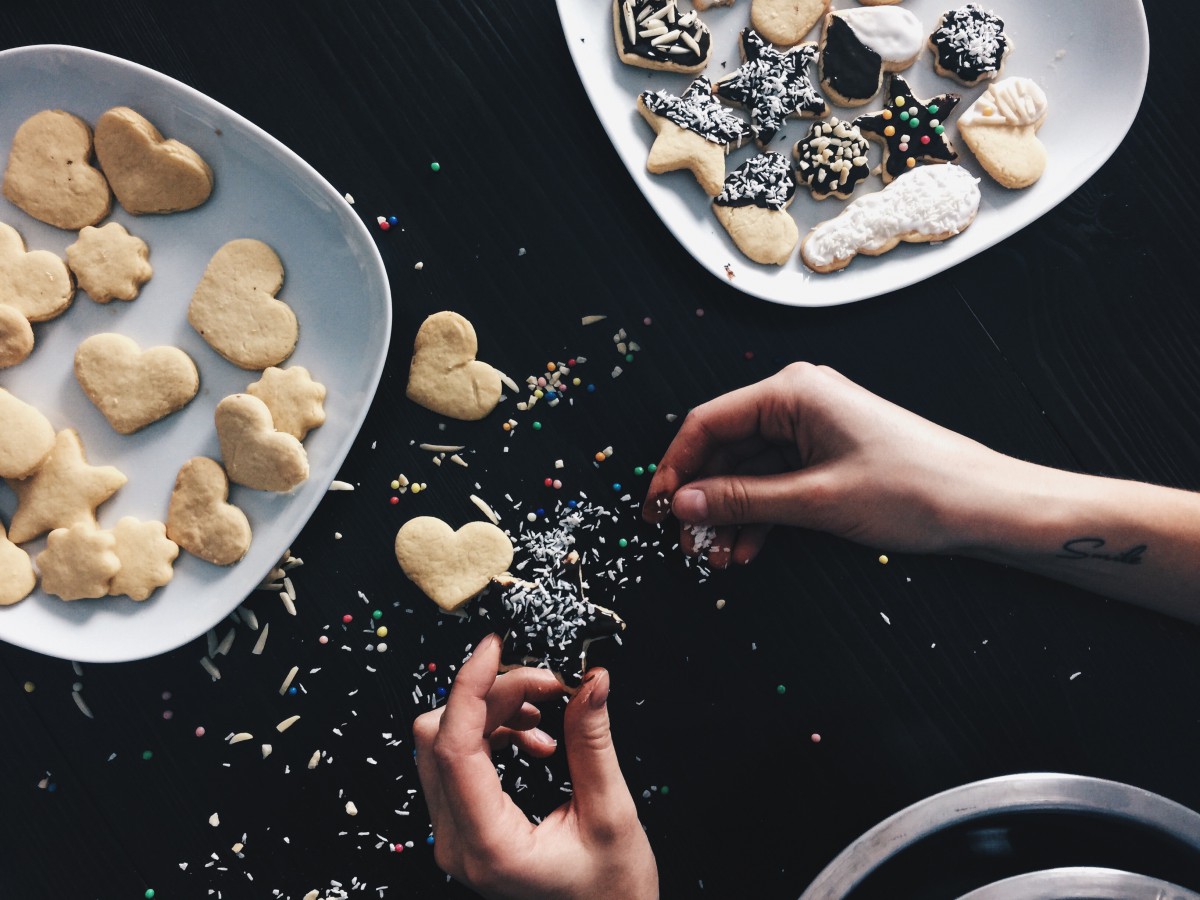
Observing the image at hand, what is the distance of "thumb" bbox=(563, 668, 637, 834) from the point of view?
1.10m

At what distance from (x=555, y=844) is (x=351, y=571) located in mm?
519

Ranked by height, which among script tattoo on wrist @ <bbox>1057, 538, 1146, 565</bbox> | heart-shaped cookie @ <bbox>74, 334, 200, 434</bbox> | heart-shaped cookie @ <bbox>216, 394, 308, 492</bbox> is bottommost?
script tattoo on wrist @ <bbox>1057, 538, 1146, 565</bbox>

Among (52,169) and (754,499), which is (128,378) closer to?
(52,169)

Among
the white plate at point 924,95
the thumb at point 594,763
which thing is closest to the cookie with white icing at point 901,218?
the white plate at point 924,95

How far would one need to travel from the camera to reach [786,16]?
1.21m

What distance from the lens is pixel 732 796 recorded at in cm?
125

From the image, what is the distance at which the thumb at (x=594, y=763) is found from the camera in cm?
110

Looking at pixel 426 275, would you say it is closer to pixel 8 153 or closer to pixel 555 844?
pixel 8 153

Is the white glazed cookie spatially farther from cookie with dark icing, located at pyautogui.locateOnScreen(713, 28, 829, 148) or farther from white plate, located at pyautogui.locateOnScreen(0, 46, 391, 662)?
cookie with dark icing, located at pyautogui.locateOnScreen(713, 28, 829, 148)

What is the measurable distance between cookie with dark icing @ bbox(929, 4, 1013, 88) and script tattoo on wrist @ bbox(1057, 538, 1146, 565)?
0.76 metres

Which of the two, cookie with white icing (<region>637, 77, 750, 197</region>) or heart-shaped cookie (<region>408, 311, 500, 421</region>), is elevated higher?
cookie with white icing (<region>637, 77, 750, 197</region>)

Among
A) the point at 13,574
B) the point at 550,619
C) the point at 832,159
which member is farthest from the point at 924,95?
the point at 13,574

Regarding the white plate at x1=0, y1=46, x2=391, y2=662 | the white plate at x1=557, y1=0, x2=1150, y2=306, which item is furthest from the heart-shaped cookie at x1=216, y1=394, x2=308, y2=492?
the white plate at x1=557, y1=0, x2=1150, y2=306

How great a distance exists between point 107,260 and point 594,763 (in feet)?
3.44
